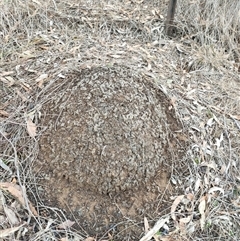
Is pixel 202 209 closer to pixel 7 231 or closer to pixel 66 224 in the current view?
pixel 66 224

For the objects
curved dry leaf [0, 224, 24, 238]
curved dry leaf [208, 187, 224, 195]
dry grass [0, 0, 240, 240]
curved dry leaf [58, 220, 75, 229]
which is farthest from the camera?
curved dry leaf [208, 187, 224, 195]

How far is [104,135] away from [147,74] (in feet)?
2.17

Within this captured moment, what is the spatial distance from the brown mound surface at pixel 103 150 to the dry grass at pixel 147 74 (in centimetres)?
8

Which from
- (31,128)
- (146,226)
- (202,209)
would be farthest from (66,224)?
(202,209)

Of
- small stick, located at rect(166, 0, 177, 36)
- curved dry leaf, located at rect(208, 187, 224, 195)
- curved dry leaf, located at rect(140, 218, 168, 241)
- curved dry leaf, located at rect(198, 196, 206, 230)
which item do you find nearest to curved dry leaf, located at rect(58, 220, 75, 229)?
curved dry leaf, located at rect(140, 218, 168, 241)

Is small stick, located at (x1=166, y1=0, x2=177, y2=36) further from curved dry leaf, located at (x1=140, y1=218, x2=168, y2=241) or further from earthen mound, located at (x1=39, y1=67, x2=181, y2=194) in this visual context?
curved dry leaf, located at (x1=140, y1=218, x2=168, y2=241)

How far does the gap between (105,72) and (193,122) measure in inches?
22.9

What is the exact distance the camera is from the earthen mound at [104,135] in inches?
76.2

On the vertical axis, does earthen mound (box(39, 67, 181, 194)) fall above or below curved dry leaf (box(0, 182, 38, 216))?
above

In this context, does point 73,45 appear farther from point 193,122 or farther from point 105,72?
point 193,122

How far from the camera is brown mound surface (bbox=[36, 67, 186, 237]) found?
75.4 inches

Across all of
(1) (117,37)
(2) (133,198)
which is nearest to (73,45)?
(1) (117,37)

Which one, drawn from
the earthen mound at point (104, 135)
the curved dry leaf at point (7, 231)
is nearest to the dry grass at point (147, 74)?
the curved dry leaf at point (7, 231)

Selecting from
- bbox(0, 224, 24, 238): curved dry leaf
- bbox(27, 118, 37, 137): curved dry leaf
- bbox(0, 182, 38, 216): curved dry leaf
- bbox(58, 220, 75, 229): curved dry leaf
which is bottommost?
bbox(58, 220, 75, 229): curved dry leaf
